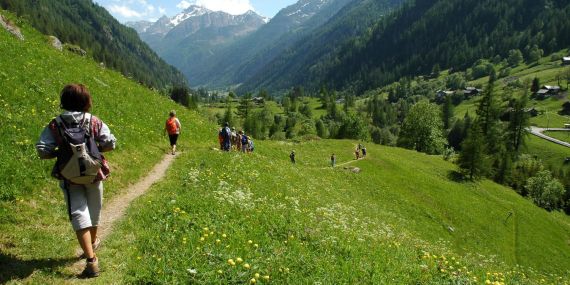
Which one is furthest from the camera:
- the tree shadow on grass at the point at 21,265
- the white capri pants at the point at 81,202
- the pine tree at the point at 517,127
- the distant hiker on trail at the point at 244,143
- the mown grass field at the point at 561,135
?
the mown grass field at the point at 561,135

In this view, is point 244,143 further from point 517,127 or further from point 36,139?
point 517,127

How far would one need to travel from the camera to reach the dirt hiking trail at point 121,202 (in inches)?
476

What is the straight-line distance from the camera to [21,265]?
9227 mm

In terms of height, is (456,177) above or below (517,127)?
below

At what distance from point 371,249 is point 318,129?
565 feet

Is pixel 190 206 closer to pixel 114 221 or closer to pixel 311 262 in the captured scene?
pixel 114 221

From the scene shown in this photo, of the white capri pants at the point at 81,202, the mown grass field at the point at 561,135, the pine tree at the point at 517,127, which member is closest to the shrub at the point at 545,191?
the pine tree at the point at 517,127

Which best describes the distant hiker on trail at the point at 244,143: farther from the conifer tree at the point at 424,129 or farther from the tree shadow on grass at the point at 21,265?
the conifer tree at the point at 424,129

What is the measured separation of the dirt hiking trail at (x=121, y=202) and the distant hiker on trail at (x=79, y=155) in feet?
4.70

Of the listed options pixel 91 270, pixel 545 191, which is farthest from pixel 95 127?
pixel 545 191

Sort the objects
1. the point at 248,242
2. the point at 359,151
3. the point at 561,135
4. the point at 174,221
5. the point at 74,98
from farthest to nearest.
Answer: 1. the point at 561,135
2. the point at 359,151
3. the point at 174,221
4. the point at 248,242
5. the point at 74,98

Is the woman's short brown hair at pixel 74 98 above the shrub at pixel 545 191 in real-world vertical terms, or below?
above

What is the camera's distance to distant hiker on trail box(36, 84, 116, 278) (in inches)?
339

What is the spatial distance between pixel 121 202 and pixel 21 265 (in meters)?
6.53
